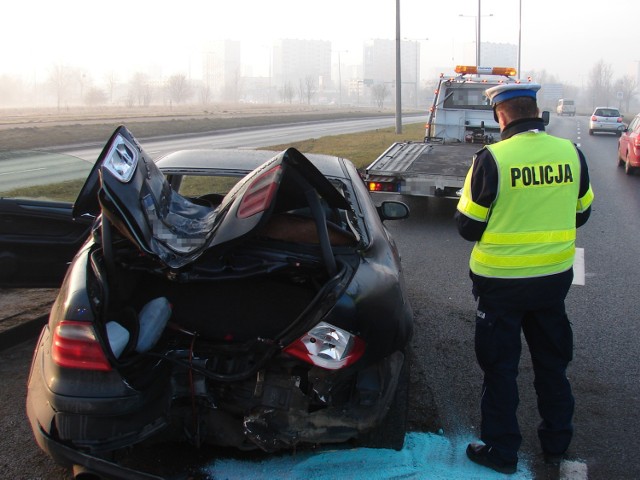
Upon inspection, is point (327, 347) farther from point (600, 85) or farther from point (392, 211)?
point (600, 85)

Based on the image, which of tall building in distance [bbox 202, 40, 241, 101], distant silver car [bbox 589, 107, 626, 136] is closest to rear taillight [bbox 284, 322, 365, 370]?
distant silver car [bbox 589, 107, 626, 136]

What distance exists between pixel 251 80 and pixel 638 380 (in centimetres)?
19161

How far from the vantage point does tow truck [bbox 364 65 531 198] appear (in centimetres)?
926

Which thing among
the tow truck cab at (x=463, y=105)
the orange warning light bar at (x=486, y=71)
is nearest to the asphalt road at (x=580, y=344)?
the tow truck cab at (x=463, y=105)

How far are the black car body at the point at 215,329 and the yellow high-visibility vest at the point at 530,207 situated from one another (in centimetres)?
55

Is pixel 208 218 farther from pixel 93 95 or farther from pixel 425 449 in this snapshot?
pixel 93 95

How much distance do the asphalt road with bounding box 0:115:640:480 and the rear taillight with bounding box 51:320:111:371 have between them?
850 mm

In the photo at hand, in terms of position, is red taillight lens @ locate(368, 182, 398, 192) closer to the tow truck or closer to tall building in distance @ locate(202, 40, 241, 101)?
the tow truck

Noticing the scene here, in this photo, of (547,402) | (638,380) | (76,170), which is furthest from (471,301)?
(76,170)

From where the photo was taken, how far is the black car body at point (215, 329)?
2.66m

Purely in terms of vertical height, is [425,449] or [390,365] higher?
[390,365]

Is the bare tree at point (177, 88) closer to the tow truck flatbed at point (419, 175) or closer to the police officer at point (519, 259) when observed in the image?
the tow truck flatbed at point (419, 175)

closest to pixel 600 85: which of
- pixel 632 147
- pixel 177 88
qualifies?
pixel 177 88

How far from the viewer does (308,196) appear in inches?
117
